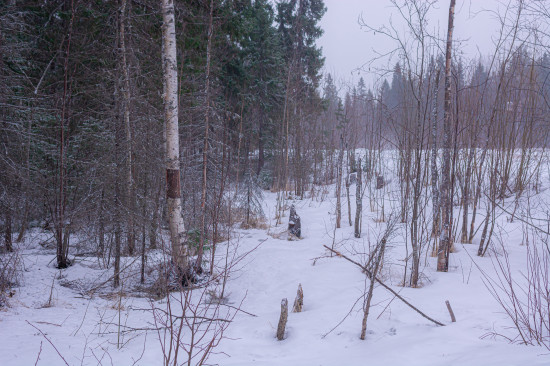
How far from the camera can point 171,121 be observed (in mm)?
5988

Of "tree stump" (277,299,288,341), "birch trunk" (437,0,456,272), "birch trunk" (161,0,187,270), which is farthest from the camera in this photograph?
"birch trunk" (161,0,187,270)

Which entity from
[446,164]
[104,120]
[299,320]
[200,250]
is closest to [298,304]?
[299,320]

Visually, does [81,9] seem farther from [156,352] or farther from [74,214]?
[156,352]

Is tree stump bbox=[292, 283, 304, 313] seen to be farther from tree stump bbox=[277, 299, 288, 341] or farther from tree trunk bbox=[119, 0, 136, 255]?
tree trunk bbox=[119, 0, 136, 255]

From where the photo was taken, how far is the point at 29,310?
16.3ft

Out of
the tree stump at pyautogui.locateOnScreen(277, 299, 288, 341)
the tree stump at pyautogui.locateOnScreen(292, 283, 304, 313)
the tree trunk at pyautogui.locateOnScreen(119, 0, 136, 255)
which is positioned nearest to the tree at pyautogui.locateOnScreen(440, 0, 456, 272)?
the tree stump at pyautogui.locateOnScreen(292, 283, 304, 313)

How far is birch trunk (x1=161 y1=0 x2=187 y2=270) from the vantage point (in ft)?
19.1

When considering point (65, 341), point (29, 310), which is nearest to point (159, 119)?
point (29, 310)

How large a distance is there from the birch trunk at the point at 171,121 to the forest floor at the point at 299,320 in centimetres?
A: 143

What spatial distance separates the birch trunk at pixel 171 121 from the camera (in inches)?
229

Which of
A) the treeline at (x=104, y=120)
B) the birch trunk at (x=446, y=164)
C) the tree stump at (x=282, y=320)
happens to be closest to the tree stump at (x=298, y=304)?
the tree stump at (x=282, y=320)

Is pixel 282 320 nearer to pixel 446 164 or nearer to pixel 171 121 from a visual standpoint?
pixel 446 164

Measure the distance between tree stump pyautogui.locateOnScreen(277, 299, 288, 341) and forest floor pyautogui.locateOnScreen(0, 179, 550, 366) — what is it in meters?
0.14

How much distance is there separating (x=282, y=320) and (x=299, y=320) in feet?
2.01
